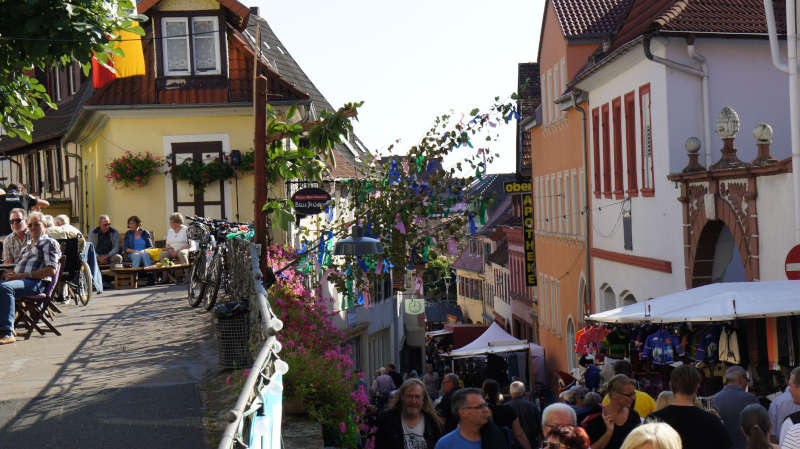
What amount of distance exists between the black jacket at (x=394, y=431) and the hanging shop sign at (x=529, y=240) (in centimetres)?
3300

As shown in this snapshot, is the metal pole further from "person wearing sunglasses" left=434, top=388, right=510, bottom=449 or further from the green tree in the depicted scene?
"person wearing sunglasses" left=434, top=388, right=510, bottom=449

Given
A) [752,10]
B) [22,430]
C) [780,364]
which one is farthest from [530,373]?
[22,430]

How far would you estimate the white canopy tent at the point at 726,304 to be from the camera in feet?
40.9

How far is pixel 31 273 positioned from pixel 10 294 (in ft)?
2.34

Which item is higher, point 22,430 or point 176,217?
point 176,217

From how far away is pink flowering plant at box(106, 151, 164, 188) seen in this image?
1110 inches

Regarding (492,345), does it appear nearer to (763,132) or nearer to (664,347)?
(664,347)

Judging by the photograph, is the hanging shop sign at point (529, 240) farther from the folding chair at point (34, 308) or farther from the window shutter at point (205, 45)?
the folding chair at point (34, 308)

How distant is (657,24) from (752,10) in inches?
84.2

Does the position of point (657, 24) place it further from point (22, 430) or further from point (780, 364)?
point (22, 430)

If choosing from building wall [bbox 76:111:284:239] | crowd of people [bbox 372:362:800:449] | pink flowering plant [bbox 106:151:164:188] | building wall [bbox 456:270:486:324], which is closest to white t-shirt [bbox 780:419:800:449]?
crowd of people [bbox 372:362:800:449]

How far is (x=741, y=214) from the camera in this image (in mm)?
17719

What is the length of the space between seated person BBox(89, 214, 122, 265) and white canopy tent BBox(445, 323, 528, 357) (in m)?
13.1

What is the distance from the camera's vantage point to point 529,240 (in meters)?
42.4
